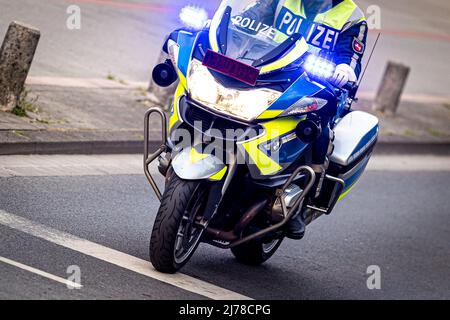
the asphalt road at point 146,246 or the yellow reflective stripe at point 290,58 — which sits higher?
the yellow reflective stripe at point 290,58

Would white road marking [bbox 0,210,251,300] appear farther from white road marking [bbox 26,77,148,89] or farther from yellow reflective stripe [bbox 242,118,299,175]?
white road marking [bbox 26,77,148,89]

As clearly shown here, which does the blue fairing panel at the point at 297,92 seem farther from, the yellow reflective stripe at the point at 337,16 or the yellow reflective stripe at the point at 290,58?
the yellow reflective stripe at the point at 337,16

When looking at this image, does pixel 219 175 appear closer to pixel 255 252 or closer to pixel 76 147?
pixel 255 252

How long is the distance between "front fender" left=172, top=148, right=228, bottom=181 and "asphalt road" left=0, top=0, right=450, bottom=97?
3449 mm

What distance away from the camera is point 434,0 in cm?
3092

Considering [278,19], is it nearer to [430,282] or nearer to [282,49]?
[282,49]

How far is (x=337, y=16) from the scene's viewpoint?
7273 mm

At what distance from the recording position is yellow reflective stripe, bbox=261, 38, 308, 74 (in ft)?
22.7

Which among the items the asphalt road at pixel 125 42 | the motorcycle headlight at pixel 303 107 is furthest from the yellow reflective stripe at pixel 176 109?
the asphalt road at pixel 125 42

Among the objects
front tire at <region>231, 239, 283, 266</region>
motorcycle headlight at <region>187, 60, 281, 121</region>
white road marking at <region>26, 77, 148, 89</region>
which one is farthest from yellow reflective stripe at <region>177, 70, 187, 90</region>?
white road marking at <region>26, 77, 148, 89</region>

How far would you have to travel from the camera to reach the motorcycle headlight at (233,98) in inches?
268

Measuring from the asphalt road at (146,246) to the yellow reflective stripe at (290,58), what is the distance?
1.43m
